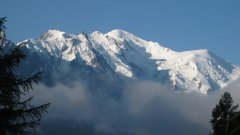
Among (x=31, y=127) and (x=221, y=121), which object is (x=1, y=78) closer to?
(x=31, y=127)

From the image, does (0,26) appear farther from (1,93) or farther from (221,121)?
(221,121)

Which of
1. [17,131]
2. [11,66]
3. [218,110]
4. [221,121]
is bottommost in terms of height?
[17,131]

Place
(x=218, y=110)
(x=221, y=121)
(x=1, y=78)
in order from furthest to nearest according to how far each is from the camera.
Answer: (x=218, y=110) → (x=221, y=121) → (x=1, y=78)

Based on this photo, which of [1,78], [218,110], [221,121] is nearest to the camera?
[1,78]

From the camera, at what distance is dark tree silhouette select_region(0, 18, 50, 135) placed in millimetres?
17141

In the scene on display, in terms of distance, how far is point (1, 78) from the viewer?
17.0 m

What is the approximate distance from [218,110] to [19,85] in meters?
27.5

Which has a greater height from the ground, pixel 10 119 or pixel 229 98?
pixel 229 98

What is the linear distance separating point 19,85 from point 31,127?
1139 mm

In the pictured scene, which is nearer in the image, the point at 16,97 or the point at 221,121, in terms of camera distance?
the point at 16,97

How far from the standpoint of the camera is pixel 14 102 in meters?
17.6

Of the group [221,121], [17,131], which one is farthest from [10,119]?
[221,121]

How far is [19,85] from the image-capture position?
17.5m

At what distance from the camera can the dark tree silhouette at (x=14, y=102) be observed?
1714 cm
